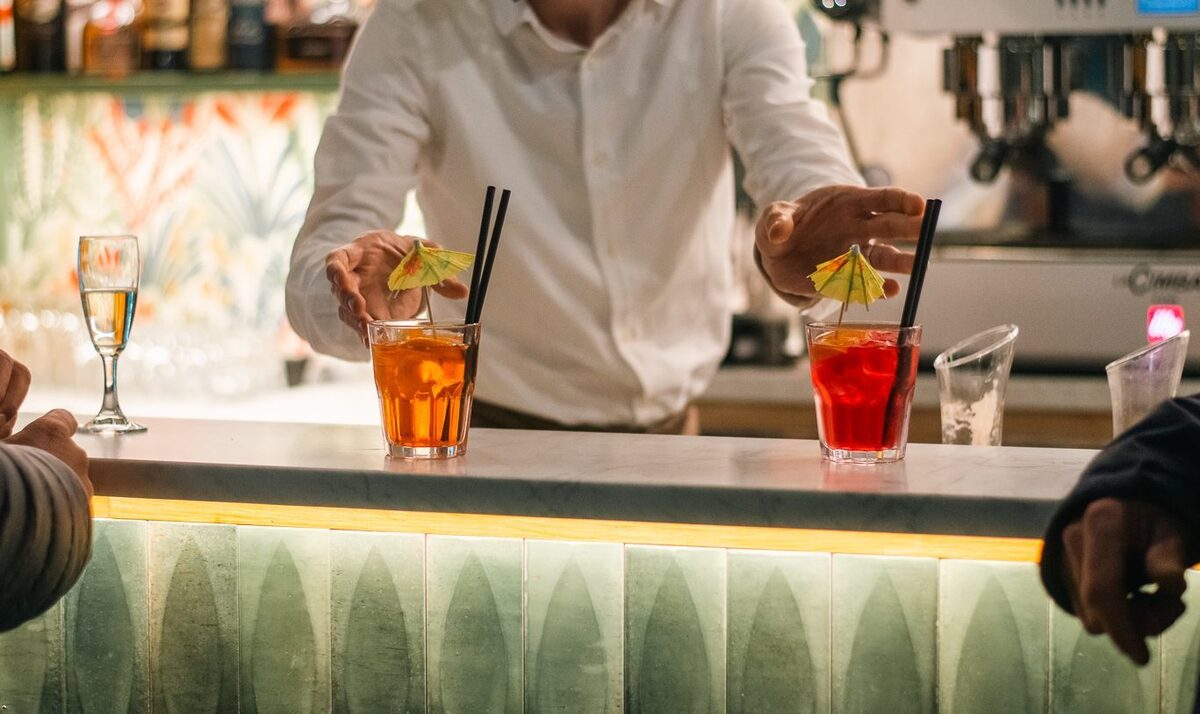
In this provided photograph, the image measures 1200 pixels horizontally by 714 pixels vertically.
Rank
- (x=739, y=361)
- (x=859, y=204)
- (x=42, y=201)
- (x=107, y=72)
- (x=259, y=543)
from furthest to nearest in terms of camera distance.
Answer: (x=42, y=201) < (x=107, y=72) < (x=739, y=361) < (x=859, y=204) < (x=259, y=543)

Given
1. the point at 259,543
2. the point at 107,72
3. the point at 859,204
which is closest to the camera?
the point at 259,543

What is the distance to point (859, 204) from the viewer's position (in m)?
1.43

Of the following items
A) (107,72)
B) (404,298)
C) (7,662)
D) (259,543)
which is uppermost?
(107,72)

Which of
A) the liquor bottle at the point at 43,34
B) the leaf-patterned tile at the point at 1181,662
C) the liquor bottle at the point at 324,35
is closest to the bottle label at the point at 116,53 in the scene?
the liquor bottle at the point at 43,34

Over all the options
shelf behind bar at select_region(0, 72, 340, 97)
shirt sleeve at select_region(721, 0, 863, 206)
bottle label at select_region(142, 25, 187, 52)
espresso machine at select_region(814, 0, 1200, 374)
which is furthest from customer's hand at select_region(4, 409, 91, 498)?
bottle label at select_region(142, 25, 187, 52)

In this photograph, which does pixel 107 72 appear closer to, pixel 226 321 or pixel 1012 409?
pixel 226 321

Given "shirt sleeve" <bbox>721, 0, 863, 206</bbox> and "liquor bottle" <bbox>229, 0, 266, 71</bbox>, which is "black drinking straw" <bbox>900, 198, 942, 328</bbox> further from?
"liquor bottle" <bbox>229, 0, 266, 71</bbox>

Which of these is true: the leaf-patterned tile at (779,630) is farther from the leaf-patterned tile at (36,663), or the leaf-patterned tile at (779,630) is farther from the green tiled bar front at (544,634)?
the leaf-patterned tile at (36,663)

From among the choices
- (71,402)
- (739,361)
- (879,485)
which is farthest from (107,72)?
(879,485)

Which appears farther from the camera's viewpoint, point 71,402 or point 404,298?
point 71,402

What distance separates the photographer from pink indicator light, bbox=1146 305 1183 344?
212 centimetres

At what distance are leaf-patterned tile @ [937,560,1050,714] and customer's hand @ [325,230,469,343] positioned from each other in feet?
1.89

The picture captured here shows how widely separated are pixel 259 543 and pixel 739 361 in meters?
1.57

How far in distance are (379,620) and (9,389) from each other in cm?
40
